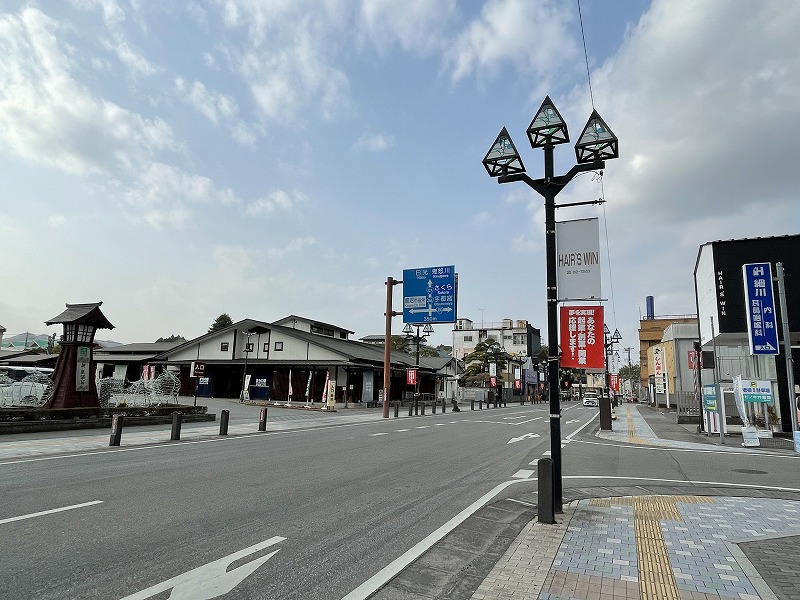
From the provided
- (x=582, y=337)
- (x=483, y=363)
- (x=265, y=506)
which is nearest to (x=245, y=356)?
(x=483, y=363)

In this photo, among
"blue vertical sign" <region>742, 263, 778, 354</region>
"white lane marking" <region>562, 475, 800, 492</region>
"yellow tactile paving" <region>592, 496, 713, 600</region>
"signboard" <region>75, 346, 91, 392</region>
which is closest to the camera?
"yellow tactile paving" <region>592, 496, 713, 600</region>

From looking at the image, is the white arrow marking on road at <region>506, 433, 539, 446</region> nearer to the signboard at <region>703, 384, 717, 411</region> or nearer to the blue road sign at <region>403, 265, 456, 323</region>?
the signboard at <region>703, 384, 717, 411</region>

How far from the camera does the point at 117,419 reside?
13.9 meters

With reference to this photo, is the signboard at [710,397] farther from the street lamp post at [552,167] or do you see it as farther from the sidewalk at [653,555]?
the street lamp post at [552,167]

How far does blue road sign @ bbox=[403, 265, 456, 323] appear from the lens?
27891 millimetres

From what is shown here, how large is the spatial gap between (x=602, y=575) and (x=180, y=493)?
637 centimetres

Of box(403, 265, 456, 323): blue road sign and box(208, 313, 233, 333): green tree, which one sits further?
box(208, 313, 233, 333): green tree

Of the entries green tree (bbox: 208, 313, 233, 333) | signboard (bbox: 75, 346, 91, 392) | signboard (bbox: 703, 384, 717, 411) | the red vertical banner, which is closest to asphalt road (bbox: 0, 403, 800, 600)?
the red vertical banner

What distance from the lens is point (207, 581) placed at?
443 cm

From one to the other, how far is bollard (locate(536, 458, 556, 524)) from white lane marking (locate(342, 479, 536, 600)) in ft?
3.64

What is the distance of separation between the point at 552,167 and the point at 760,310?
16589 millimetres

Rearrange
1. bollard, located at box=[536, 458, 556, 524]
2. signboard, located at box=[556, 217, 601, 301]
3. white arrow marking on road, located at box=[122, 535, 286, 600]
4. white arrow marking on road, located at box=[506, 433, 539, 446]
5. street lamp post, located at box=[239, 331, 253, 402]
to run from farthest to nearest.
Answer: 1. street lamp post, located at box=[239, 331, 253, 402]
2. white arrow marking on road, located at box=[506, 433, 539, 446]
3. signboard, located at box=[556, 217, 601, 301]
4. bollard, located at box=[536, 458, 556, 524]
5. white arrow marking on road, located at box=[122, 535, 286, 600]

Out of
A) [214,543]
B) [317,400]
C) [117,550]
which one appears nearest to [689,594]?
[214,543]

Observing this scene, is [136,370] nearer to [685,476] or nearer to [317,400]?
[317,400]
